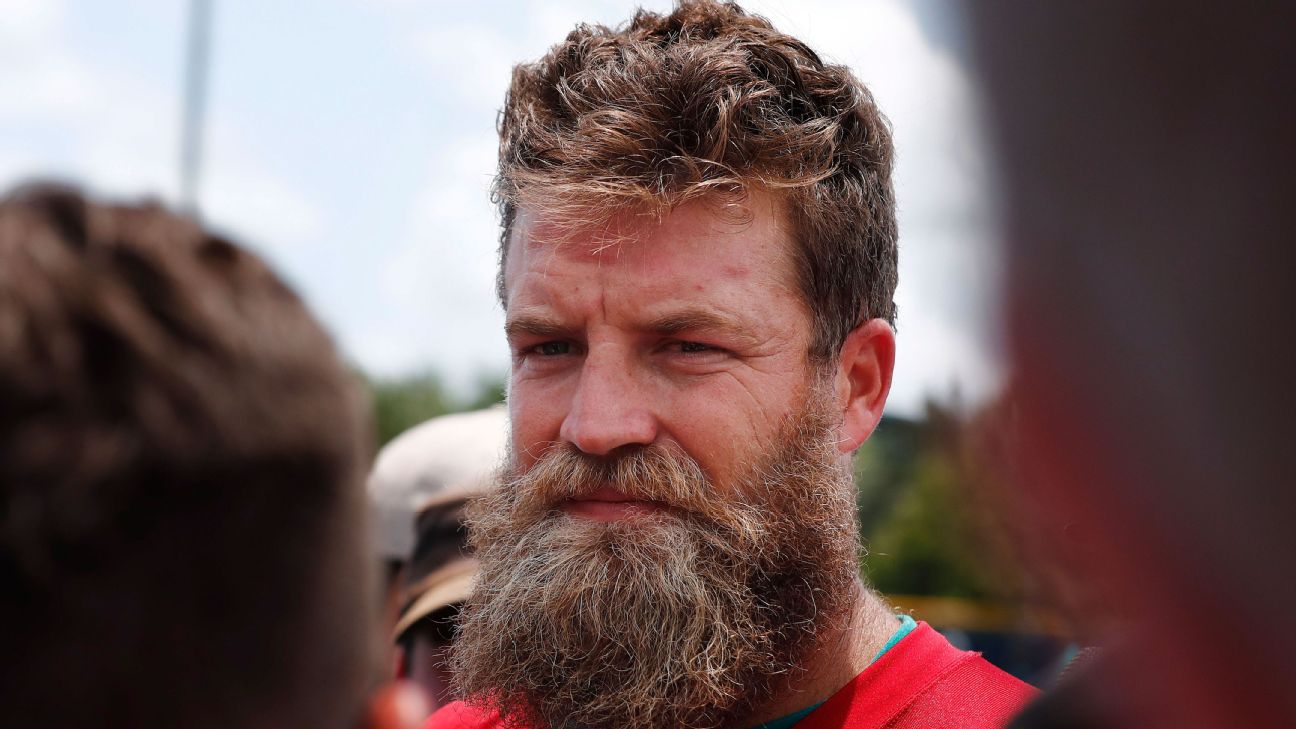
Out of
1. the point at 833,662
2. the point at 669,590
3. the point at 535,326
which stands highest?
the point at 535,326

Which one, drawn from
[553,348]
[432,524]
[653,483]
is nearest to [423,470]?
[432,524]

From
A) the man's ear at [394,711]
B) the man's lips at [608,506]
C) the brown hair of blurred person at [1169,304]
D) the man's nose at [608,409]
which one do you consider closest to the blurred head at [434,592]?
the man's lips at [608,506]

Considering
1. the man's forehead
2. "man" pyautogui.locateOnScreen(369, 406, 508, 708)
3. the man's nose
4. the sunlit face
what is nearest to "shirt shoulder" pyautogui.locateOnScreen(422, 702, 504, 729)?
"man" pyautogui.locateOnScreen(369, 406, 508, 708)

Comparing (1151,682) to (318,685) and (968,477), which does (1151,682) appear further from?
(318,685)

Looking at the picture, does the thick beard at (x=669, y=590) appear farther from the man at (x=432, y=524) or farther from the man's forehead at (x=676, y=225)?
the man at (x=432, y=524)

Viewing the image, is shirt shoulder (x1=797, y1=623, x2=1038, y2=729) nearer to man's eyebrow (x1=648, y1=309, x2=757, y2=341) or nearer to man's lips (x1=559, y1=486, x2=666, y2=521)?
man's lips (x1=559, y1=486, x2=666, y2=521)

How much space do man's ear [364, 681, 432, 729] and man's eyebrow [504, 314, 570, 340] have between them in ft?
5.41

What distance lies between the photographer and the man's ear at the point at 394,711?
965mm

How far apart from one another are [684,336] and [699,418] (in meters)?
0.18

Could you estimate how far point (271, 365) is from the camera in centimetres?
87

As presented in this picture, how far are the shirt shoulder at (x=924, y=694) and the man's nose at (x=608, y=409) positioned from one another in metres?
0.67

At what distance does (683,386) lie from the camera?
255 centimetres

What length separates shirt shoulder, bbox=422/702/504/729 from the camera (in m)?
2.84

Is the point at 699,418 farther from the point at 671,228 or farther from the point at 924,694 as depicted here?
the point at 924,694
